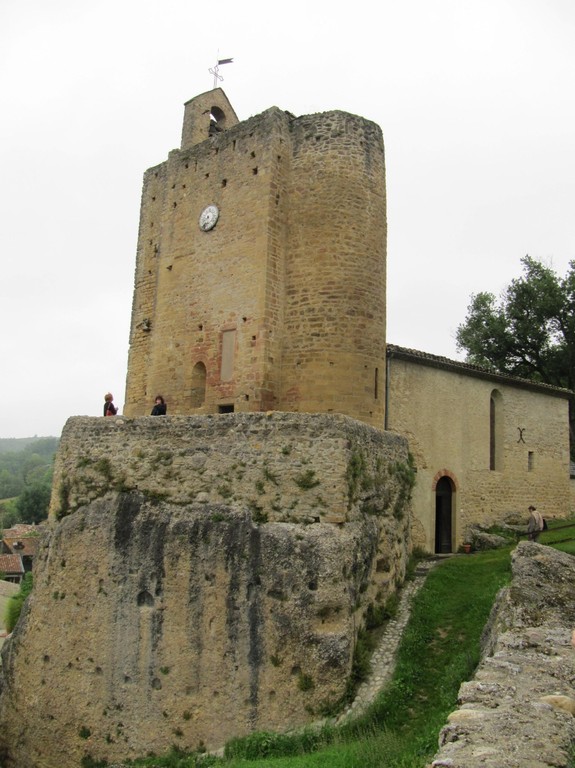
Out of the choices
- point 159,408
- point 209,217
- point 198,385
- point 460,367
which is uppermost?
point 209,217

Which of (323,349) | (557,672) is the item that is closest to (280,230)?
(323,349)

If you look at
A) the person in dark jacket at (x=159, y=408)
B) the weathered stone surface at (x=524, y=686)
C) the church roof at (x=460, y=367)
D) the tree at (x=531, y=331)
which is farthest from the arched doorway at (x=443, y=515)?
the tree at (x=531, y=331)

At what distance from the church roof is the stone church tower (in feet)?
7.12

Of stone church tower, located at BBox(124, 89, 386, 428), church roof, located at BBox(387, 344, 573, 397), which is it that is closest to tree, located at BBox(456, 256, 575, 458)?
church roof, located at BBox(387, 344, 573, 397)

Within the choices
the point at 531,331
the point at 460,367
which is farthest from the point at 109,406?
the point at 531,331

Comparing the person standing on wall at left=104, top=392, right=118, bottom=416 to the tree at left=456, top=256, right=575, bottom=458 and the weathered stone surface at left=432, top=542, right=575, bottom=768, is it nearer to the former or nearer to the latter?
the weathered stone surface at left=432, top=542, right=575, bottom=768

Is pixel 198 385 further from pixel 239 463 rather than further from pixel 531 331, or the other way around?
pixel 531 331

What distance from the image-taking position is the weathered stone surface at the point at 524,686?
556 centimetres

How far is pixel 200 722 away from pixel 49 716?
3.60 meters

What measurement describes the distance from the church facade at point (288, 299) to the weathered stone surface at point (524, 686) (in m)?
6.19

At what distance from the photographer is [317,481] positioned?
1292cm

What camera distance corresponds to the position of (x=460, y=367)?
20891 millimetres

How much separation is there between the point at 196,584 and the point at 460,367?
11615 millimetres

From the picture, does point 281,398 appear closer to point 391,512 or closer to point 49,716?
point 391,512
